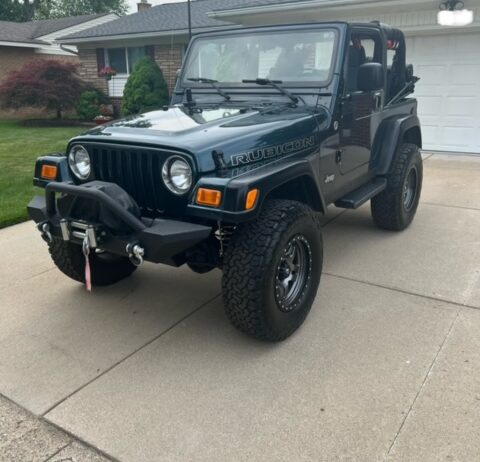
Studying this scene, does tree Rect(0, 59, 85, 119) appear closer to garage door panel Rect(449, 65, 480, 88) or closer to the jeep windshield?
garage door panel Rect(449, 65, 480, 88)

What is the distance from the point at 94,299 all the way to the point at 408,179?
3.35 meters

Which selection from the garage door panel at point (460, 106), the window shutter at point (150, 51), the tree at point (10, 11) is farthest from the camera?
the tree at point (10, 11)

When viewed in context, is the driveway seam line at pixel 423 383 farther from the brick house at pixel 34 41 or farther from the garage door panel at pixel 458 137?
the brick house at pixel 34 41

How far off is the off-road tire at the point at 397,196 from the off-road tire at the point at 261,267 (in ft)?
6.50

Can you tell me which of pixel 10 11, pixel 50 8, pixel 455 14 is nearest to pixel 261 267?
pixel 455 14

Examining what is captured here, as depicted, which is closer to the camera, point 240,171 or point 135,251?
point 135,251

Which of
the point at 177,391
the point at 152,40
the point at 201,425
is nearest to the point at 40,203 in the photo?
the point at 177,391

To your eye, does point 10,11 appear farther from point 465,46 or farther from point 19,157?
point 465,46

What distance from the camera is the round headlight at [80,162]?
3.07 m

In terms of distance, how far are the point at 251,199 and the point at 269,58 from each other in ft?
5.75

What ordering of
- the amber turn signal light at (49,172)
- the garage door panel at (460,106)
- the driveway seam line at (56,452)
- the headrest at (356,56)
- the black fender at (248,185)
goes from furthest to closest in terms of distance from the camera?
1. the garage door panel at (460,106)
2. the headrest at (356,56)
3. the amber turn signal light at (49,172)
4. the black fender at (248,185)
5. the driveway seam line at (56,452)

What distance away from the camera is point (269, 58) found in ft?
12.5

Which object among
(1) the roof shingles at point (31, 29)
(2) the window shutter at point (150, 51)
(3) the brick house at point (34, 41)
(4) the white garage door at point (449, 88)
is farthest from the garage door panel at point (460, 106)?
(1) the roof shingles at point (31, 29)

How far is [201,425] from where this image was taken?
7.72ft
